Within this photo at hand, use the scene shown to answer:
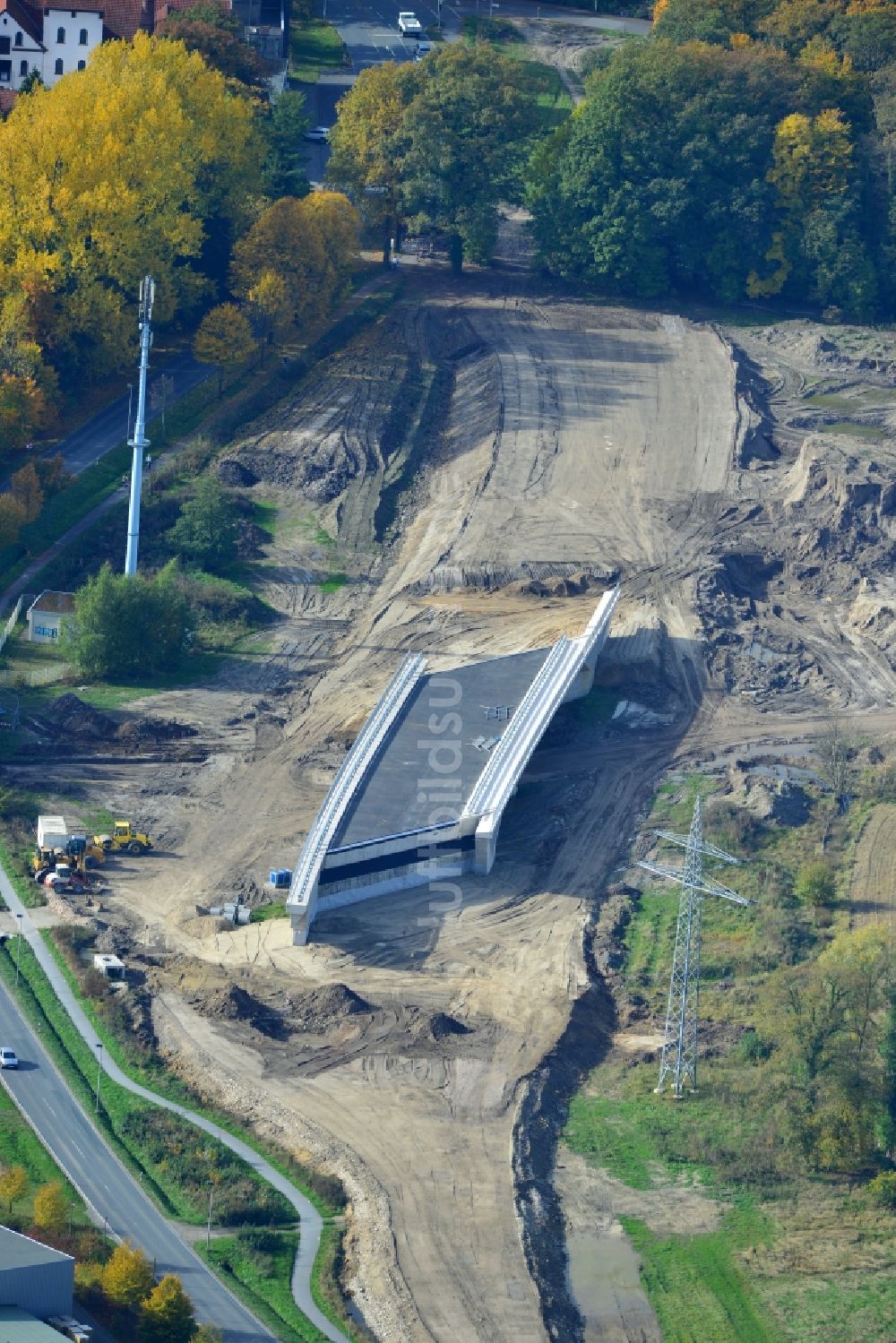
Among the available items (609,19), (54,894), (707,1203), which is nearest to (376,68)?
(609,19)

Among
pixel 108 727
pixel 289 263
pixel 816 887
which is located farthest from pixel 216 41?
pixel 816 887

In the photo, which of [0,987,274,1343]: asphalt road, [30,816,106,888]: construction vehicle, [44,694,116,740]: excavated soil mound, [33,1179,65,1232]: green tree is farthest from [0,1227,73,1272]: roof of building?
[44,694,116,740]: excavated soil mound

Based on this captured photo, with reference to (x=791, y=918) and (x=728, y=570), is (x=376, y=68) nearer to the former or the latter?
(x=728, y=570)

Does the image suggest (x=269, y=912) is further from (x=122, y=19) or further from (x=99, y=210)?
(x=122, y=19)

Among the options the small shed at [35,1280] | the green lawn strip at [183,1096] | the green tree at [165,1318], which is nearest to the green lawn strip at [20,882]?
the green lawn strip at [183,1096]

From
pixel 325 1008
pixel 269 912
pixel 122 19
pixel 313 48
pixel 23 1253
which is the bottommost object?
pixel 325 1008

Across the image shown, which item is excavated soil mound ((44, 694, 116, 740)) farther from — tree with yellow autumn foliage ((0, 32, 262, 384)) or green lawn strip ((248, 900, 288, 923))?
tree with yellow autumn foliage ((0, 32, 262, 384))
